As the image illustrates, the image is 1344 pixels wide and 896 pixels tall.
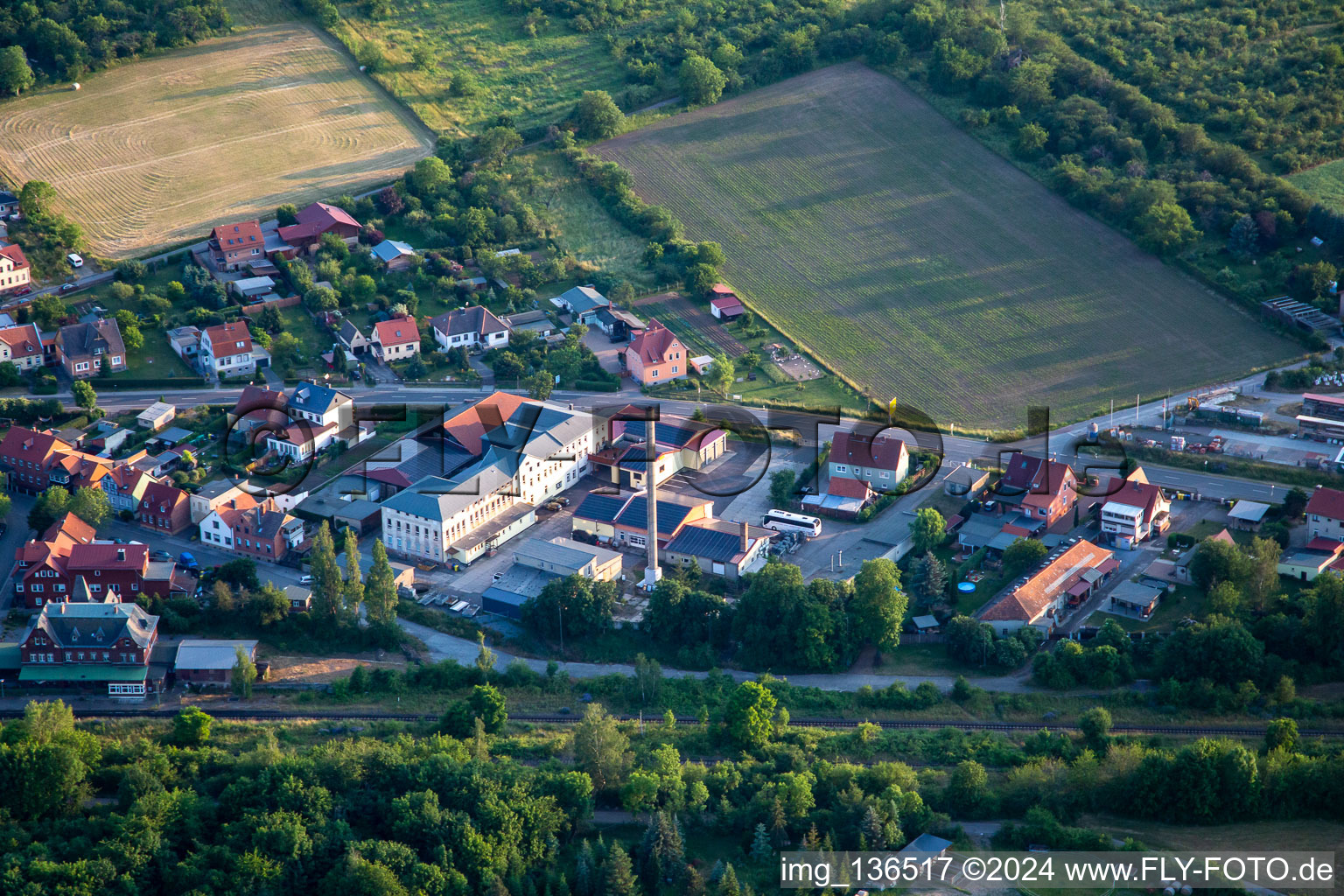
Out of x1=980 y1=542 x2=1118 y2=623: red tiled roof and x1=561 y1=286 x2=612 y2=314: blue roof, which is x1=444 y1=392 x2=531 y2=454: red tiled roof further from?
x1=980 y1=542 x2=1118 y2=623: red tiled roof

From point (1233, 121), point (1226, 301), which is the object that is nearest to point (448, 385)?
point (1226, 301)

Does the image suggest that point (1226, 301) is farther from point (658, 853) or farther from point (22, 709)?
point (22, 709)

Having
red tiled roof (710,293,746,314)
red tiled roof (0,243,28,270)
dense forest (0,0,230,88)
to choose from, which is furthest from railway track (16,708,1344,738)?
dense forest (0,0,230,88)

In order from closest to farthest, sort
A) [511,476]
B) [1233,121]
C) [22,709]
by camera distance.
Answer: [22,709] < [511,476] < [1233,121]

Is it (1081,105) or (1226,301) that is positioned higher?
(1081,105)

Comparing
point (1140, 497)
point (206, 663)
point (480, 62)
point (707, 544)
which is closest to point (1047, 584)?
point (1140, 497)
